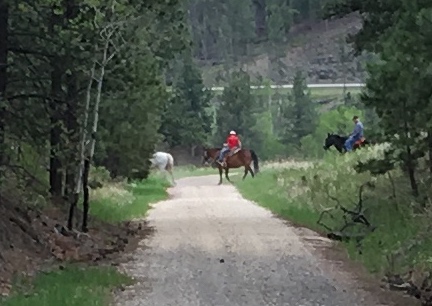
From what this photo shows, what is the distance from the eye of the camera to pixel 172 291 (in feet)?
45.0

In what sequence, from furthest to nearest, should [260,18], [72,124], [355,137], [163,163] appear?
[260,18] < [163,163] < [355,137] < [72,124]

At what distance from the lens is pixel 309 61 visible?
139 meters

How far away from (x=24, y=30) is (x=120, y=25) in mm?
1748

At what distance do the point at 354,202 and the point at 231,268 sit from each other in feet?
28.3

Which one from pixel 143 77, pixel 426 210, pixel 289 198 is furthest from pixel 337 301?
pixel 289 198

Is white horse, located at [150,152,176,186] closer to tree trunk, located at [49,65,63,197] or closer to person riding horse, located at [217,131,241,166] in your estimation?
person riding horse, located at [217,131,241,166]

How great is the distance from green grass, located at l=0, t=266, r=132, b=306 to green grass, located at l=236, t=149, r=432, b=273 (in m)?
3.86

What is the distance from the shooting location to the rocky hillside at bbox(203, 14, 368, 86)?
434 feet

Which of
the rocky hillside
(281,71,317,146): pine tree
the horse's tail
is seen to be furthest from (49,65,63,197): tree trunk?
the rocky hillside

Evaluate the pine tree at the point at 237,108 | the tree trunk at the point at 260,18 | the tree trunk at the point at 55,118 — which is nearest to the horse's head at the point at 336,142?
the tree trunk at the point at 55,118

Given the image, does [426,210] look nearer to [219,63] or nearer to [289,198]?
[289,198]

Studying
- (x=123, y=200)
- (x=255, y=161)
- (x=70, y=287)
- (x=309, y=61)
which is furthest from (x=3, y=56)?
(x=309, y=61)

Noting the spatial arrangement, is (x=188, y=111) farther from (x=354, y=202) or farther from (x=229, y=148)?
(x=354, y=202)

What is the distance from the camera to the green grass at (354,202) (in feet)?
52.1
